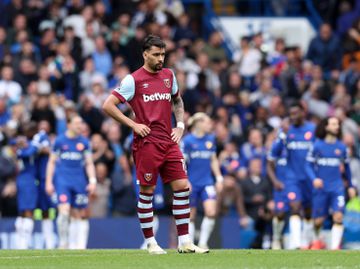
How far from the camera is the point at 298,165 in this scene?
2258cm

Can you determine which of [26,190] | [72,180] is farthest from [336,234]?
[26,190]

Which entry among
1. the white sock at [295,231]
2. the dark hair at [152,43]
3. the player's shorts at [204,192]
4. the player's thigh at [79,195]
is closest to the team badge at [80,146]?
the player's thigh at [79,195]

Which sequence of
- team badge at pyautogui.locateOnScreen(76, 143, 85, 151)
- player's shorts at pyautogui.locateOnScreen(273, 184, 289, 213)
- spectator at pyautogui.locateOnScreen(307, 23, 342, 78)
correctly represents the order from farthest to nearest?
1. spectator at pyautogui.locateOnScreen(307, 23, 342, 78)
2. player's shorts at pyautogui.locateOnScreen(273, 184, 289, 213)
3. team badge at pyautogui.locateOnScreen(76, 143, 85, 151)

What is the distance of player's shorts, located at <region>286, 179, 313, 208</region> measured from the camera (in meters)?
22.4

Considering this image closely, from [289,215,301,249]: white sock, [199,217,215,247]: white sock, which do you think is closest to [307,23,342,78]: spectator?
[199,217,215,247]: white sock

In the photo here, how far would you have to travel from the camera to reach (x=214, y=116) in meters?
27.8

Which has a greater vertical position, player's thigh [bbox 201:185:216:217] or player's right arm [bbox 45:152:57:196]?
player's right arm [bbox 45:152:57:196]

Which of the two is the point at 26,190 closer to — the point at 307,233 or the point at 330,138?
the point at 307,233

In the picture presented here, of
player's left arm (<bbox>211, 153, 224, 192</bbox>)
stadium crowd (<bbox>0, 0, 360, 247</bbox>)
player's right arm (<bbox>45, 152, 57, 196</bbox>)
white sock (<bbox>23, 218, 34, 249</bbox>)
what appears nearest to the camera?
player's right arm (<bbox>45, 152, 57, 196</bbox>)

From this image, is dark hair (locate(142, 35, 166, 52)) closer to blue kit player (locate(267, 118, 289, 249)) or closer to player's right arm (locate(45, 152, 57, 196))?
player's right arm (locate(45, 152, 57, 196))

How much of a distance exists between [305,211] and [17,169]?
546cm

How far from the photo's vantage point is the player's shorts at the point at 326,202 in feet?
69.3

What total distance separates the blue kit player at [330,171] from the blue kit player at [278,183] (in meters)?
1.33

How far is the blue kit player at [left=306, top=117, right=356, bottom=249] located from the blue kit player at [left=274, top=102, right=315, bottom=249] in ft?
2.97
